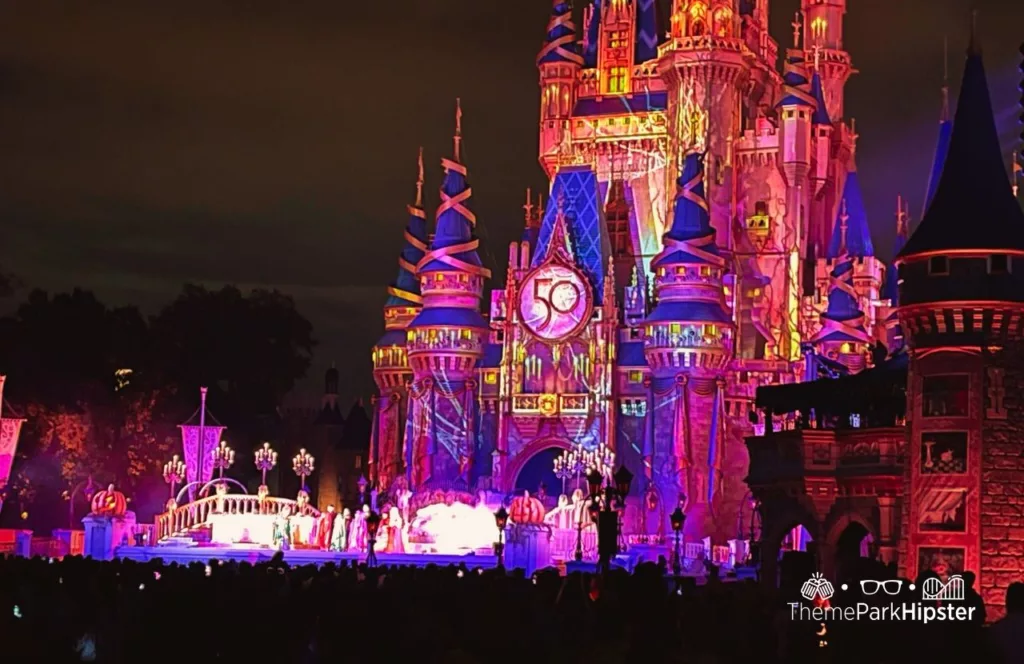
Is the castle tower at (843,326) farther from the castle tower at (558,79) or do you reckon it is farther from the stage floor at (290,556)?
the stage floor at (290,556)

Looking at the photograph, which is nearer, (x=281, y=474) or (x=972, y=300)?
(x=972, y=300)

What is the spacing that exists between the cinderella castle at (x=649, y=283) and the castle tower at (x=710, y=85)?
9 cm

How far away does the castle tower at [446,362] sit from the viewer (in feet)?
232

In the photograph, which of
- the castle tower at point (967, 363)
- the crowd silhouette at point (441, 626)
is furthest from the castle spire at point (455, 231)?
the crowd silhouette at point (441, 626)

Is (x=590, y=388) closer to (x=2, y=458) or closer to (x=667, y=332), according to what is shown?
(x=667, y=332)

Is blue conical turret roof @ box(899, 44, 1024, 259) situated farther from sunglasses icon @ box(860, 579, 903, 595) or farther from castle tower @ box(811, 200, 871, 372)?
castle tower @ box(811, 200, 871, 372)

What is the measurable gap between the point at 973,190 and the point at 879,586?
17494 mm

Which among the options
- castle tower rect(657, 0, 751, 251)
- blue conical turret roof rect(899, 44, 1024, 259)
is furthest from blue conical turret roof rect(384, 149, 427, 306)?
blue conical turret roof rect(899, 44, 1024, 259)

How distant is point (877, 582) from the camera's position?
21.1 metres

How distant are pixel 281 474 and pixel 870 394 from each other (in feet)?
187

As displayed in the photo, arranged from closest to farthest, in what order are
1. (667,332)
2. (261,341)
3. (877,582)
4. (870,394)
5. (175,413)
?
1. (877,582)
2. (870,394)
3. (667,332)
4. (175,413)
5. (261,341)

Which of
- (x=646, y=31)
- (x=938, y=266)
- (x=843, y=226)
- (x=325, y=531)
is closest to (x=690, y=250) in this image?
(x=843, y=226)

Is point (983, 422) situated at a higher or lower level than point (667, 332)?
lower

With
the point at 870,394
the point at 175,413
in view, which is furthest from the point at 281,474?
the point at 870,394
